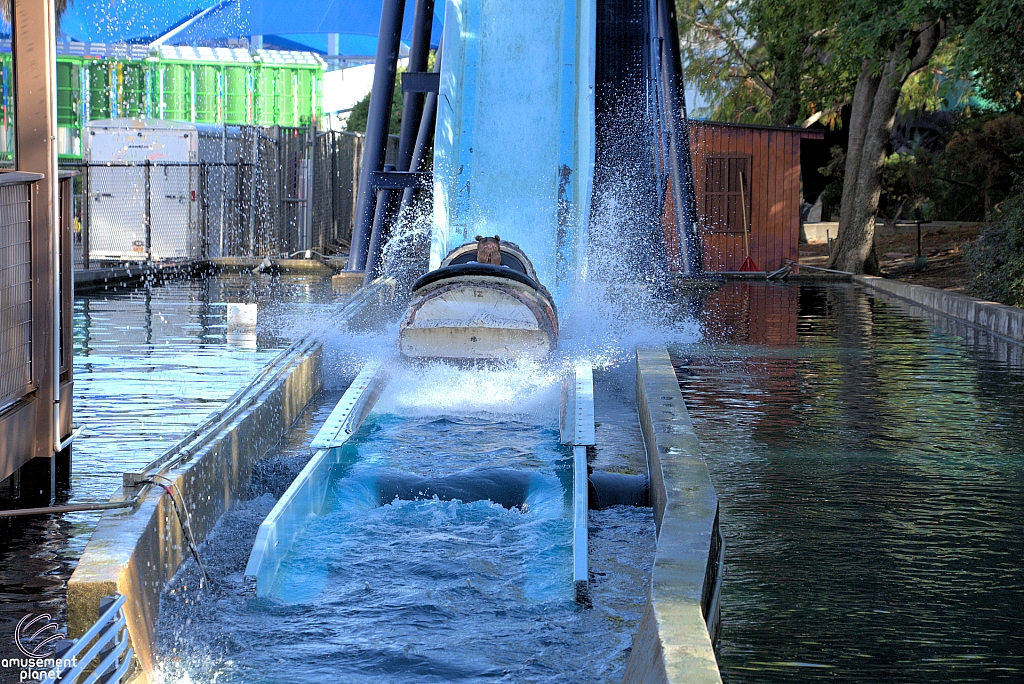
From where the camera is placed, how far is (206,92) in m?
37.4

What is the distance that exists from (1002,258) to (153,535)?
11824 millimetres

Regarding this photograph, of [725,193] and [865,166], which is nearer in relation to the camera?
[865,166]

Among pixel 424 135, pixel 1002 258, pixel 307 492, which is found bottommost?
pixel 307 492

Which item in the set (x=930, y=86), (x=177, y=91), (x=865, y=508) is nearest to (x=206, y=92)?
(x=177, y=91)

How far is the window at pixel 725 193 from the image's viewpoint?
828 inches

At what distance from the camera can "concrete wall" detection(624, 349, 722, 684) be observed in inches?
133

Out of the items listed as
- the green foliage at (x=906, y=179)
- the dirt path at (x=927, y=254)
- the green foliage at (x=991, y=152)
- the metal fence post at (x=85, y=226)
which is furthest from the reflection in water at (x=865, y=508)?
the green foliage at (x=906, y=179)

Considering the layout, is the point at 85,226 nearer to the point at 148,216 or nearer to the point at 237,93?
the point at 148,216

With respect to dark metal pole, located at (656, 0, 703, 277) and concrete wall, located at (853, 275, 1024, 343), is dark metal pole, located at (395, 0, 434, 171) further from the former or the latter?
concrete wall, located at (853, 275, 1024, 343)

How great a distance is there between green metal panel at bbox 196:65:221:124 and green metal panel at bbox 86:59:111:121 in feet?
9.15

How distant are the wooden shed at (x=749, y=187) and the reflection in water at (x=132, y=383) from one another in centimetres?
826

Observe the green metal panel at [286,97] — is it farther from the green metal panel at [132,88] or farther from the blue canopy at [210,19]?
the blue canopy at [210,19]

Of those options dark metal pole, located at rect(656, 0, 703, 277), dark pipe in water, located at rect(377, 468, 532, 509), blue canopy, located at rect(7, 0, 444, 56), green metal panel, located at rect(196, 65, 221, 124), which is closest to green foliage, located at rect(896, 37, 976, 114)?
dark metal pole, located at rect(656, 0, 703, 277)

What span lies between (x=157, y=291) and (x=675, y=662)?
500 inches
